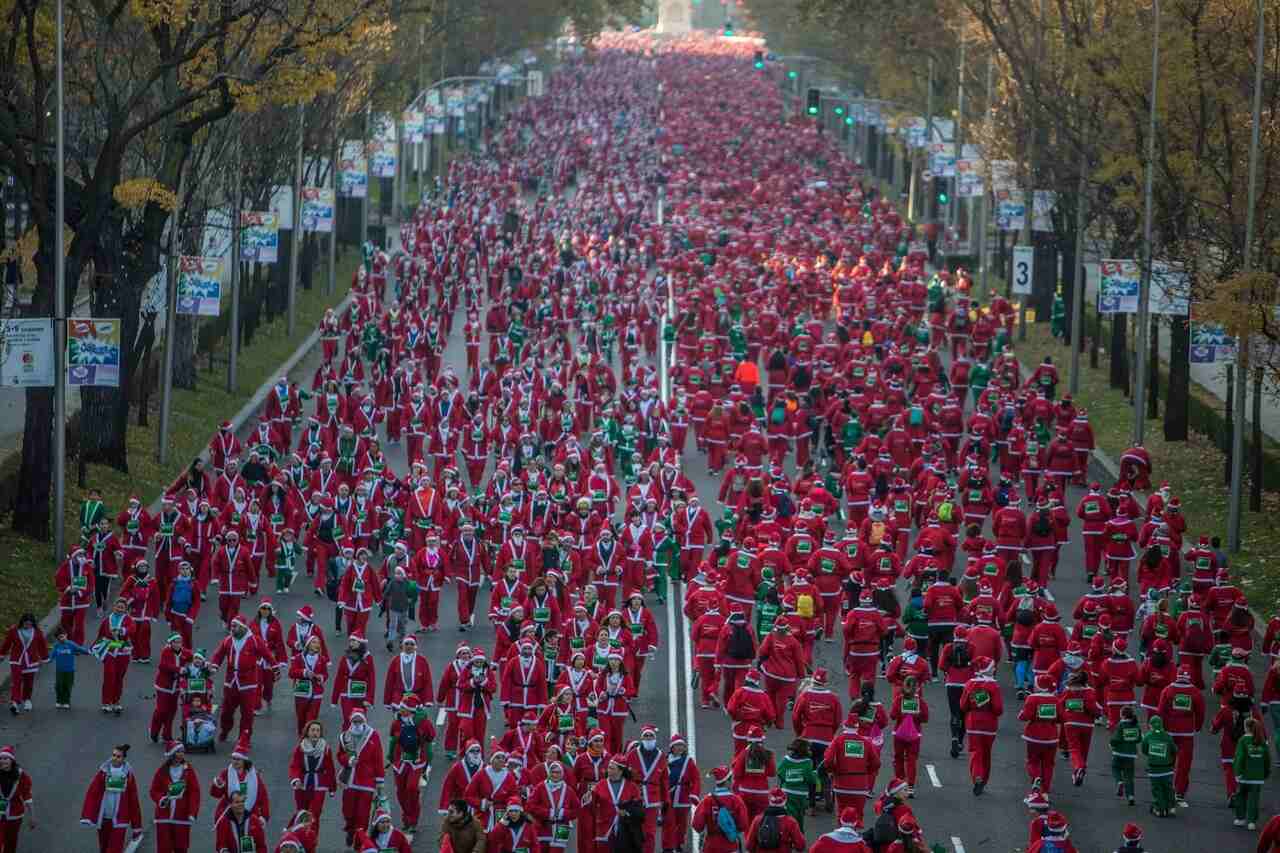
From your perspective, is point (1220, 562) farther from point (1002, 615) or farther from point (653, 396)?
point (653, 396)

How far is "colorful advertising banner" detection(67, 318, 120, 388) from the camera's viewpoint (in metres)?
28.9

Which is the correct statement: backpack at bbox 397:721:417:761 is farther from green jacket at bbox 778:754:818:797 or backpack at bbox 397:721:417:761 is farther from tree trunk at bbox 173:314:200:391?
tree trunk at bbox 173:314:200:391

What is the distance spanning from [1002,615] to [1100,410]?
19094 millimetres

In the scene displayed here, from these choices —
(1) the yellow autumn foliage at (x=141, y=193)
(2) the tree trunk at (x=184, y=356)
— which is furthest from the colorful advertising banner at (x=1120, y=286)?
(2) the tree trunk at (x=184, y=356)

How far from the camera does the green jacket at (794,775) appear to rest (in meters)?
18.9

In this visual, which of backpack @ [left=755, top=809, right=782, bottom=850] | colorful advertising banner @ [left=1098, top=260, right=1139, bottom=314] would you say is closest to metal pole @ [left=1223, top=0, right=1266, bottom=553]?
colorful advertising banner @ [left=1098, top=260, right=1139, bottom=314]

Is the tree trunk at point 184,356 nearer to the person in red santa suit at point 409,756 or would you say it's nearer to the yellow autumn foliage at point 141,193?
the yellow autumn foliage at point 141,193

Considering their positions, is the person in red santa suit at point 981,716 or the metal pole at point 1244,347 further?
the metal pole at point 1244,347

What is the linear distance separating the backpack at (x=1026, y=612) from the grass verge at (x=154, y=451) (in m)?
11.0

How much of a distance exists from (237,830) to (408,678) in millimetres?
3808

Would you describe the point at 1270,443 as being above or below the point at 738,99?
below

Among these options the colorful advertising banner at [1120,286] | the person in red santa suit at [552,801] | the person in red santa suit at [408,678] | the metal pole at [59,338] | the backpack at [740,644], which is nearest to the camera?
the person in red santa suit at [552,801]

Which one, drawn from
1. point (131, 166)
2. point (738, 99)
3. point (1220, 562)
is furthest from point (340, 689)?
point (738, 99)

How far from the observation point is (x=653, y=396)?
37219 millimetres
